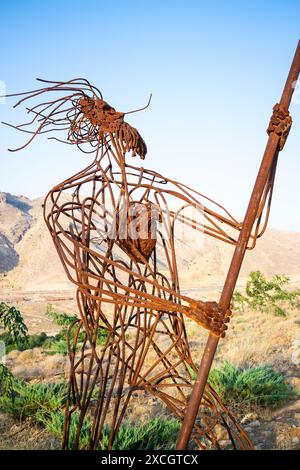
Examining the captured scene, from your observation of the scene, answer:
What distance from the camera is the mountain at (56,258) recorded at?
31641 millimetres

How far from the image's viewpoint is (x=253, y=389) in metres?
3.67

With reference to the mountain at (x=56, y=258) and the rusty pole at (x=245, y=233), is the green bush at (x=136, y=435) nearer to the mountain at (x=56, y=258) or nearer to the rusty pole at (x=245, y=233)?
the rusty pole at (x=245, y=233)

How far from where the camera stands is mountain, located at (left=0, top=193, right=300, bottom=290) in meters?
31.6

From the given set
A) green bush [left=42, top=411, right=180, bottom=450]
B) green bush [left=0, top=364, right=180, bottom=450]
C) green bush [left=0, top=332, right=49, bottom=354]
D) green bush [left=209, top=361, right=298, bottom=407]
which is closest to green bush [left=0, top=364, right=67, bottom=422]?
green bush [left=0, top=364, right=180, bottom=450]

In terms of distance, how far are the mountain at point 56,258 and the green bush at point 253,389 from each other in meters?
22.7

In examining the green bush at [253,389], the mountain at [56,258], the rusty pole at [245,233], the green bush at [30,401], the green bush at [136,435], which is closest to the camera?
the rusty pole at [245,233]

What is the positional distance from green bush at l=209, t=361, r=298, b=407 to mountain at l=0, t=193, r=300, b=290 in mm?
22741

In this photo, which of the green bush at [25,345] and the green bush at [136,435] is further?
the green bush at [25,345]

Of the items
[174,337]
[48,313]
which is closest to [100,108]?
[174,337]

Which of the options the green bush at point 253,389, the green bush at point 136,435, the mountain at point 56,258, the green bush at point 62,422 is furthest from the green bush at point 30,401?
the mountain at point 56,258

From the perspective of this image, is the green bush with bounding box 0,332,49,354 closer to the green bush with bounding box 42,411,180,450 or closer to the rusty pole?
the green bush with bounding box 42,411,180,450

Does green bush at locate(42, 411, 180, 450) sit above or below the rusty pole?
below

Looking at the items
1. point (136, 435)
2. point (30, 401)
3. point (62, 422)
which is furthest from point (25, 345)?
point (136, 435)
